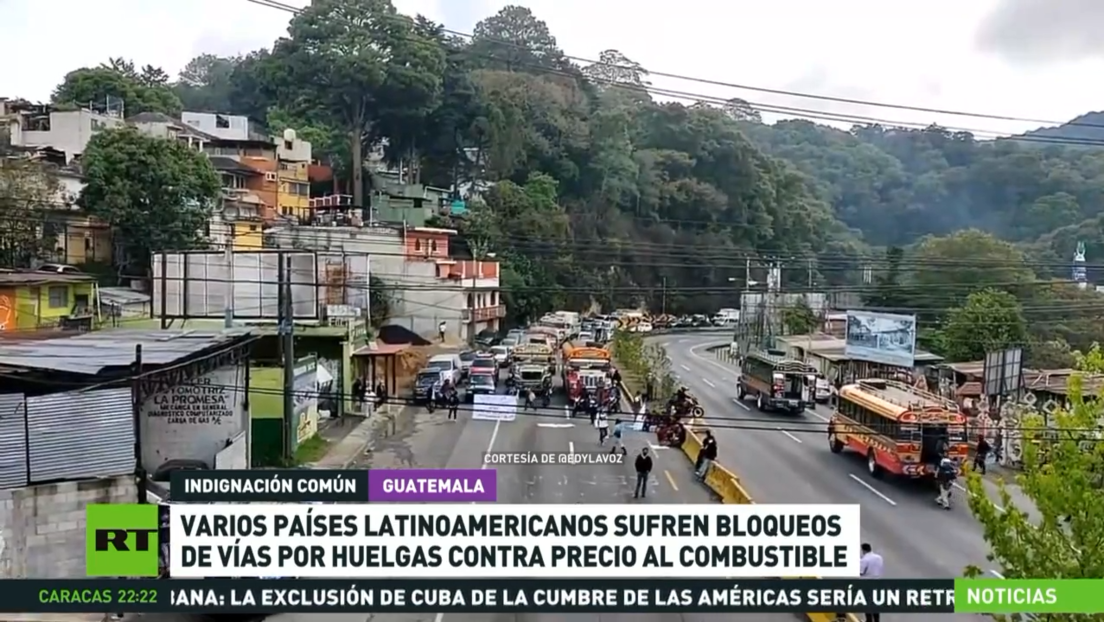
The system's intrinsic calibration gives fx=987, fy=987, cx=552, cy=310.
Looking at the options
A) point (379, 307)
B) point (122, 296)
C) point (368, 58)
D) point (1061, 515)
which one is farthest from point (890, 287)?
point (122, 296)

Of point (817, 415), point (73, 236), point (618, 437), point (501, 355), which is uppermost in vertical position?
point (73, 236)

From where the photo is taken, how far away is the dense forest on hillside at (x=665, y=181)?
35.1 ft

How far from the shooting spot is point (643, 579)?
5.19 meters

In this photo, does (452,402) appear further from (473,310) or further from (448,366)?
(448,366)

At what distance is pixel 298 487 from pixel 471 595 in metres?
1.14

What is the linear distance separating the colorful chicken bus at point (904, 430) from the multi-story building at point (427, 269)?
4346 millimetres

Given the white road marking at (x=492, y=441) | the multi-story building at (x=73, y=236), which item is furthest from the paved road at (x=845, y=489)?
the multi-story building at (x=73, y=236)

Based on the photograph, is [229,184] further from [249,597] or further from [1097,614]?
[1097,614]

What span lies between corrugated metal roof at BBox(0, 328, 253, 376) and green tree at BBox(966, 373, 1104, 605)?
6.00 m

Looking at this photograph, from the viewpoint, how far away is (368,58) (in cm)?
1001

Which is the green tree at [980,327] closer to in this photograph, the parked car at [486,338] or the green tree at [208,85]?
the parked car at [486,338]

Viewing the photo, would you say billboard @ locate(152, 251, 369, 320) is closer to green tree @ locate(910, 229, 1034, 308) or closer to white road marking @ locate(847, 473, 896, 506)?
white road marking @ locate(847, 473, 896, 506)

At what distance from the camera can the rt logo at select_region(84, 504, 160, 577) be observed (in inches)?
213

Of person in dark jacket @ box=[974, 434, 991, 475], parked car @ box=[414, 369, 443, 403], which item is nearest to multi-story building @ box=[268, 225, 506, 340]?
parked car @ box=[414, 369, 443, 403]
